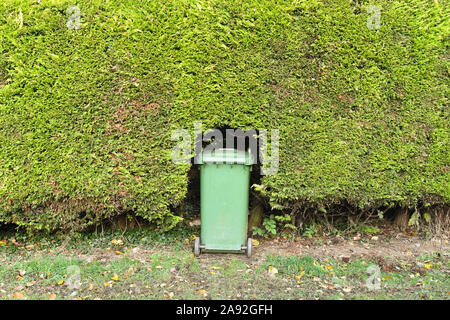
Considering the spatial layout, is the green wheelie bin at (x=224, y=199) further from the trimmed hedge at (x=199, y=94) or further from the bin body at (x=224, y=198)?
the trimmed hedge at (x=199, y=94)

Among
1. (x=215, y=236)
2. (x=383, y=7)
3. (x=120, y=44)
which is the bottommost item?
(x=215, y=236)

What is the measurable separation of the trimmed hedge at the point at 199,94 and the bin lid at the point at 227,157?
12.6 inches

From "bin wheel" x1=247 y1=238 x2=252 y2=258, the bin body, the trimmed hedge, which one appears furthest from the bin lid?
"bin wheel" x1=247 y1=238 x2=252 y2=258

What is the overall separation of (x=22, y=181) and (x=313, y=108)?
10.7ft

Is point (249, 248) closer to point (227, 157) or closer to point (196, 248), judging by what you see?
point (196, 248)

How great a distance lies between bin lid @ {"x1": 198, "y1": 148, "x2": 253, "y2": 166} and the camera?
12.1 ft

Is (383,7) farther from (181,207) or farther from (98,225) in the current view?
(98,225)

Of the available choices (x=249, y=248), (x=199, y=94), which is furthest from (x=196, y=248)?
(x=199, y=94)

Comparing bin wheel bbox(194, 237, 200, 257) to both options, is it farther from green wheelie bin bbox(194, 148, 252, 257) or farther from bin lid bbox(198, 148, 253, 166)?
bin lid bbox(198, 148, 253, 166)

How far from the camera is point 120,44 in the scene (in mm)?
3715

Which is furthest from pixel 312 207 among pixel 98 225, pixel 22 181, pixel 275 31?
pixel 22 181

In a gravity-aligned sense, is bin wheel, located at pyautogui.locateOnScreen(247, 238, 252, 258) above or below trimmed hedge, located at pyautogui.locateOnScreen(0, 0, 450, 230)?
below

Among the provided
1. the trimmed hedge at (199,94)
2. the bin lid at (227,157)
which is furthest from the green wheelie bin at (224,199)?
the trimmed hedge at (199,94)

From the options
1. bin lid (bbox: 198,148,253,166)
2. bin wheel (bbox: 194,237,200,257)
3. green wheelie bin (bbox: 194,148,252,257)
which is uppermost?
bin lid (bbox: 198,148,253,166)
